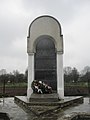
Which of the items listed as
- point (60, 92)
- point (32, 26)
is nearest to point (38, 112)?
point (60, 92)

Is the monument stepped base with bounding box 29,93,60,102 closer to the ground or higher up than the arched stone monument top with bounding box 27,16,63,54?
closer to the ground

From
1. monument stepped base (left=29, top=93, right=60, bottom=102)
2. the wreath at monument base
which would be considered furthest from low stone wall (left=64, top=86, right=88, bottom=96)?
monument stepped base (left=29, top=93, right=60, bottom=102)

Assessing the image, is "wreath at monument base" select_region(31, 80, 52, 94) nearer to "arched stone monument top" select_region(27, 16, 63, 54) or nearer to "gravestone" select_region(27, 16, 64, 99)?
"gravestone" select_region(27, 16, 64, 99)

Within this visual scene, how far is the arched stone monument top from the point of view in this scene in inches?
700

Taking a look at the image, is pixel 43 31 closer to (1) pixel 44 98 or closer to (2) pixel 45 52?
(2) pixel 45 52

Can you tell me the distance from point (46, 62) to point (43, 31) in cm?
253

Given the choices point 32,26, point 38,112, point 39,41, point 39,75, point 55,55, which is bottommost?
point 38,112

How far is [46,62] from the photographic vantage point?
17922 millimetres

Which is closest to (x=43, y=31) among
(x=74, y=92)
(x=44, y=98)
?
(x=44, y=98)

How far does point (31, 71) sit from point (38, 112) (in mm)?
7337

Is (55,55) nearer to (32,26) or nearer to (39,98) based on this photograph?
(32,26)

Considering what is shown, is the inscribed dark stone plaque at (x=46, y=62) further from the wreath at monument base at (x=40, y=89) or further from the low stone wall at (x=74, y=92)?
the low stone wall at (x=74, y=92)

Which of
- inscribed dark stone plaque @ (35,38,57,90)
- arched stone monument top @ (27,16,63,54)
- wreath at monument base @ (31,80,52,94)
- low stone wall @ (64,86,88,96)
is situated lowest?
low stone wall @ (64,86,88,96)

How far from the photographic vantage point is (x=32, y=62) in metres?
18.0
